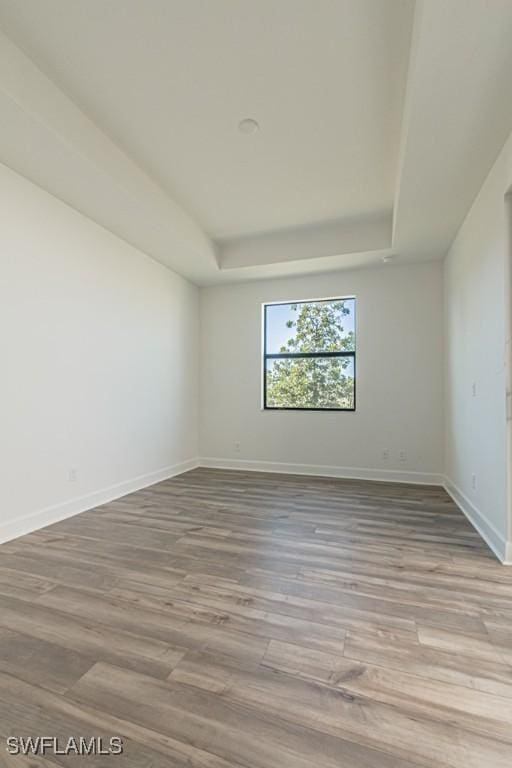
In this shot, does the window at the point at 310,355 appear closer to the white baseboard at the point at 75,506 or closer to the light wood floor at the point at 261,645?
the white baseboard at the point at 75,506

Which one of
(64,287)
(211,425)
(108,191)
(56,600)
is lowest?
(56,600)

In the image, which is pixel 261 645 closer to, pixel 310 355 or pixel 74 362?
pixel 74 362

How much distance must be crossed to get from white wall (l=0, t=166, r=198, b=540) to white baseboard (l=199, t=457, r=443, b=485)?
2.72ft

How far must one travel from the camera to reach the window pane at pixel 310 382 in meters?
4.77

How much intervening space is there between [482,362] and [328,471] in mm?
2461

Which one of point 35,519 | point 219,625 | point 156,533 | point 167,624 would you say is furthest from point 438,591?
point 35,519

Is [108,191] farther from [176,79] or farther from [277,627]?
[277,627]

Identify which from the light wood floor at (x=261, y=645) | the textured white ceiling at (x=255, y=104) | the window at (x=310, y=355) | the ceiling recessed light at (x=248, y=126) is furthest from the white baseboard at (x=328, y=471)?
the ceiling recessed light at (x=248, y=126)

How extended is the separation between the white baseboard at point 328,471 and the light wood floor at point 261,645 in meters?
1.52

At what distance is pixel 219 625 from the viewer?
1.65 meters

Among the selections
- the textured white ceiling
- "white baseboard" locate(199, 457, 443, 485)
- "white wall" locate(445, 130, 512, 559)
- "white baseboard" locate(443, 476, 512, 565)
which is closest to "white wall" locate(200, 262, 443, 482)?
"white baseboard" locate(199, 457, 443, 485)

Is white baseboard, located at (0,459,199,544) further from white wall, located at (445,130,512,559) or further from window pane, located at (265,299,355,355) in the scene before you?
white wall, located at (445,130,512,559)

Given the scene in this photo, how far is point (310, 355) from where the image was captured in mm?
4922

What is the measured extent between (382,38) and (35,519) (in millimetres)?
3906
